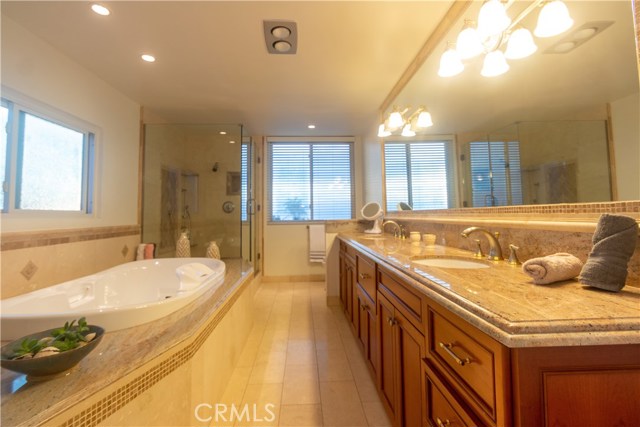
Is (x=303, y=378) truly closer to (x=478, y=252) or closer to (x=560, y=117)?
(x=478, y=252)

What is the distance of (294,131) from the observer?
3854mm

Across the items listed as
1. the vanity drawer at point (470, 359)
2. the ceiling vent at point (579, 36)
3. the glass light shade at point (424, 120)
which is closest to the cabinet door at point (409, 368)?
the vanity drawer at point (470, 359)

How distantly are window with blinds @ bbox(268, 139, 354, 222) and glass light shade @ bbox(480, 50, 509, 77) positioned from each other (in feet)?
9.52

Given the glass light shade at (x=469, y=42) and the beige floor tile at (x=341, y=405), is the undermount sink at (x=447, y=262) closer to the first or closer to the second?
the beige floor tile at (x=341, y=405)

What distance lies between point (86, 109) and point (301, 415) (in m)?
2.86

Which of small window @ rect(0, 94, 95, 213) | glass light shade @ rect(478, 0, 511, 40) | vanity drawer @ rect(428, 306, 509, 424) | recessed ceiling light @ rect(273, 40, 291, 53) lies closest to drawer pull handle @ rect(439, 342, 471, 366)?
vanity drawer @ rect(428, 306, 509, 424)

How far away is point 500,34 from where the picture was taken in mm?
1211

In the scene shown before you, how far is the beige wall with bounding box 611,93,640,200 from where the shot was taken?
2.48ft

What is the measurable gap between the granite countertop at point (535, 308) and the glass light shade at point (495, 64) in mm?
1028

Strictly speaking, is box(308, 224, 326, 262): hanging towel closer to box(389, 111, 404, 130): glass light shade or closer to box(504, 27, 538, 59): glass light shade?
box(389, 111, 404, 130): glass light shade

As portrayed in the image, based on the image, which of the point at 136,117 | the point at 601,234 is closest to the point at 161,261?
the point at 136,117

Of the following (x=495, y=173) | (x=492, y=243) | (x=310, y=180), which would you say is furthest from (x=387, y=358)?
(x=310, y=180)

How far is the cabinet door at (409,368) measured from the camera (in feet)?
2.98

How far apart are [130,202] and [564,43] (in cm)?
351
